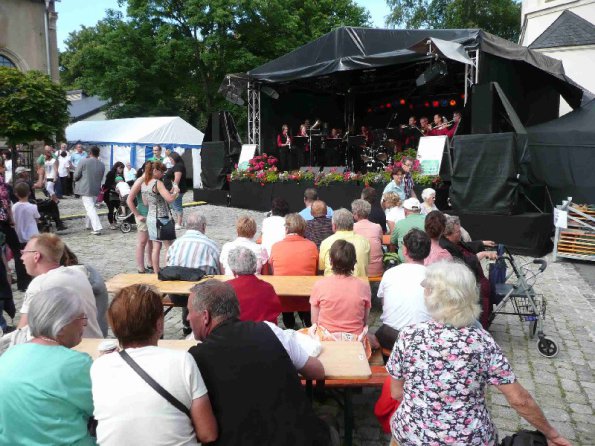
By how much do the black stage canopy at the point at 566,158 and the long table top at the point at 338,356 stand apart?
9.39 meters

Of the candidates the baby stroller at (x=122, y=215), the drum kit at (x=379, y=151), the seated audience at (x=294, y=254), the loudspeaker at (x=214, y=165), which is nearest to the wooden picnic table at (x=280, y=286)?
the seated audience at (x=294, y=254)

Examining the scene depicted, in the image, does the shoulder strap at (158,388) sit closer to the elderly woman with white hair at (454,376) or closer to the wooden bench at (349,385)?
the elderly woman with white hair at (454,376)

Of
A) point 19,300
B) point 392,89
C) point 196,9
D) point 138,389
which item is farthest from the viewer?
point 196,9

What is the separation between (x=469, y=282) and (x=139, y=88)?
27506 mm

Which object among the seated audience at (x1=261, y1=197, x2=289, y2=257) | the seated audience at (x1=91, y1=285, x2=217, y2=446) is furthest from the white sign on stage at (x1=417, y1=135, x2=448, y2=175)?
the seated audience at (x1=91, y1=285, x2=217, y2=446)

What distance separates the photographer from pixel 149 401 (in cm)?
195

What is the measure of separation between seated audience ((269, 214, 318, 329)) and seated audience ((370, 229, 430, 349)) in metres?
1.32

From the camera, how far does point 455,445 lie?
7.20ft

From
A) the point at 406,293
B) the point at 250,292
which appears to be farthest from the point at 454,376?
the point at 250,292

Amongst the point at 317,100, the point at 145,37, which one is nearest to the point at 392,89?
the point at 317,100

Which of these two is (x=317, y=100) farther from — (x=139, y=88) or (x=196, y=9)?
(x=139, y=88)

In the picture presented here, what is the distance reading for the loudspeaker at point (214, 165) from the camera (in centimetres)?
1587

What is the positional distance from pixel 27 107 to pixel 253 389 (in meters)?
12.6

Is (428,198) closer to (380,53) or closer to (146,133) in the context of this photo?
(380,53)
